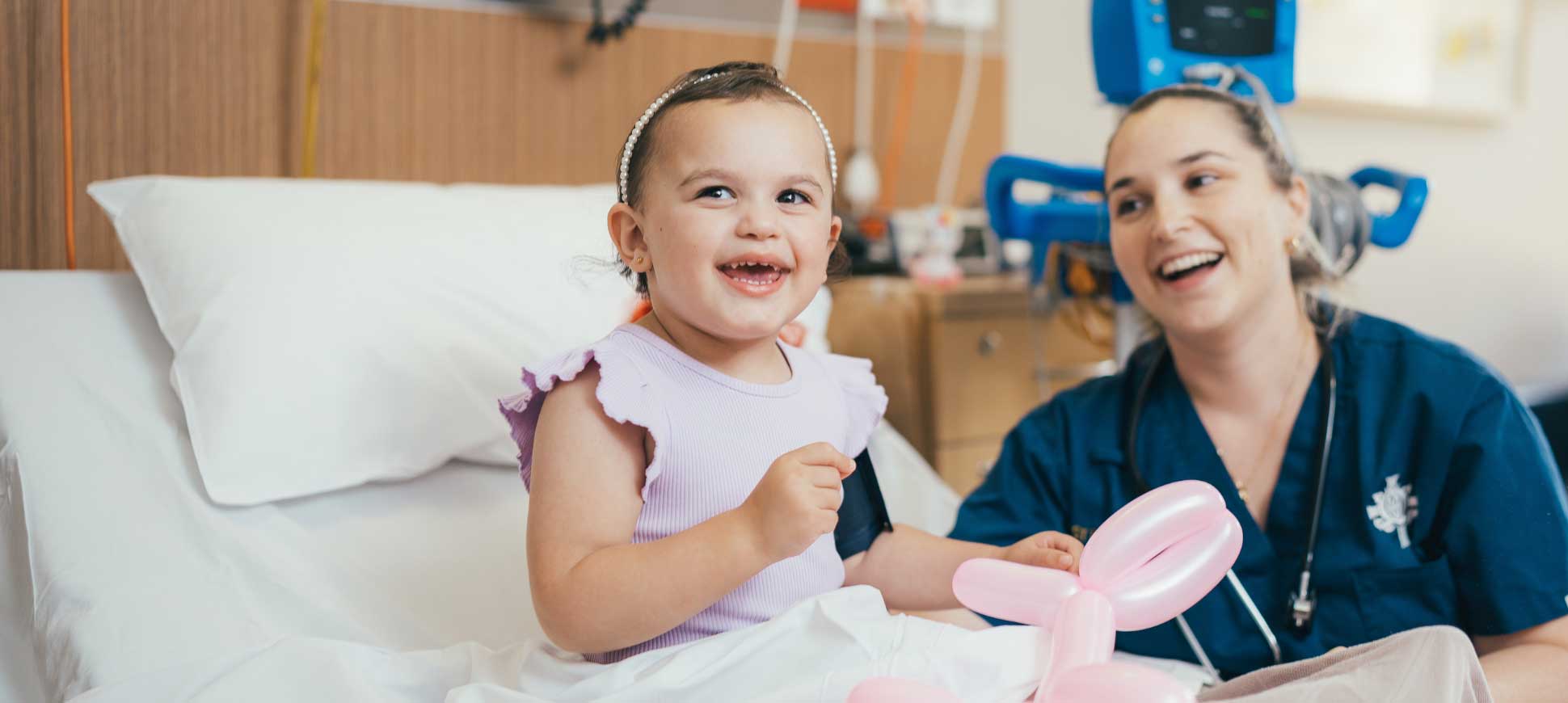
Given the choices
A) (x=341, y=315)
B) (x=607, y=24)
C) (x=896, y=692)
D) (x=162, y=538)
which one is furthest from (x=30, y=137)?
(x=896, y=692)

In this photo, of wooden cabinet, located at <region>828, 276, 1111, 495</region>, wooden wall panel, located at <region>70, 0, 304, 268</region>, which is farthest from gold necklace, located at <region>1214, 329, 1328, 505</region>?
wooden wall panel, located at <region>70, 0, 304, 268</region>

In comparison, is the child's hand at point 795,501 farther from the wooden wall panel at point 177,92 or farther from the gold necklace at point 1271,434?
the wooden wall panel at point 177,92

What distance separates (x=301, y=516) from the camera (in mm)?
1188

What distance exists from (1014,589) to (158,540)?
77 cm

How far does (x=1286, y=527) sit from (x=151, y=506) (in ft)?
3.60

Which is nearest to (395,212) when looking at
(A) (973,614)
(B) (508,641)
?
(B) (508,641)

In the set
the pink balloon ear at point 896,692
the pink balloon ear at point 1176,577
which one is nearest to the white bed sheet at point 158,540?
the pink balloon ear at point 896,692

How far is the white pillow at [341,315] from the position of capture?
1.17 metres

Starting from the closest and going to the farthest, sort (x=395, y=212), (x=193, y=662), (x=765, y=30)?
(x=193, y=662) < (x=395, y=212) < (x=765, y=30)

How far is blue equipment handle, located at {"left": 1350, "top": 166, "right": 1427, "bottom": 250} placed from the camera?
5.10 feet

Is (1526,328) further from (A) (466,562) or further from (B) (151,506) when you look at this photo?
(B) (151,506)

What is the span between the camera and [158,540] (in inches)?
41.6

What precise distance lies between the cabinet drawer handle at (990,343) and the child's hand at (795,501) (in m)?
1.46

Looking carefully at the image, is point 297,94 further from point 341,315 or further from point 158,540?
point 158,540
